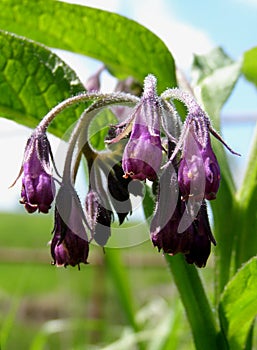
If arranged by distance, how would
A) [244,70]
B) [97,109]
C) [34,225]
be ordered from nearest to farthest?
1. [97,109]
2. [244,70]
3. [34,225]

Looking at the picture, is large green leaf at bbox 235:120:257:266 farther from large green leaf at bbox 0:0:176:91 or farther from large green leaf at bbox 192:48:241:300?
large green leaf at bbox 0:0:176:91

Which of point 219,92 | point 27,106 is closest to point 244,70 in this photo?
point 219,92

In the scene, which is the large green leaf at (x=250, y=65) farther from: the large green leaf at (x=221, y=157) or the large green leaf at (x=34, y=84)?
the large green leaf at (x=34, y=84)

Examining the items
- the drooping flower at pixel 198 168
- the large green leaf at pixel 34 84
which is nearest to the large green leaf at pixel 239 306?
the drooping flower at pixel 198 168

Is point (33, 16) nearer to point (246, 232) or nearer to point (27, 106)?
point (27, 106)

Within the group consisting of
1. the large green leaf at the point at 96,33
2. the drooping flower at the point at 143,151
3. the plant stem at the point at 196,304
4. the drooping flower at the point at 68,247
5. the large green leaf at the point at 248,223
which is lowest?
the plant stem at the point at 196,304
